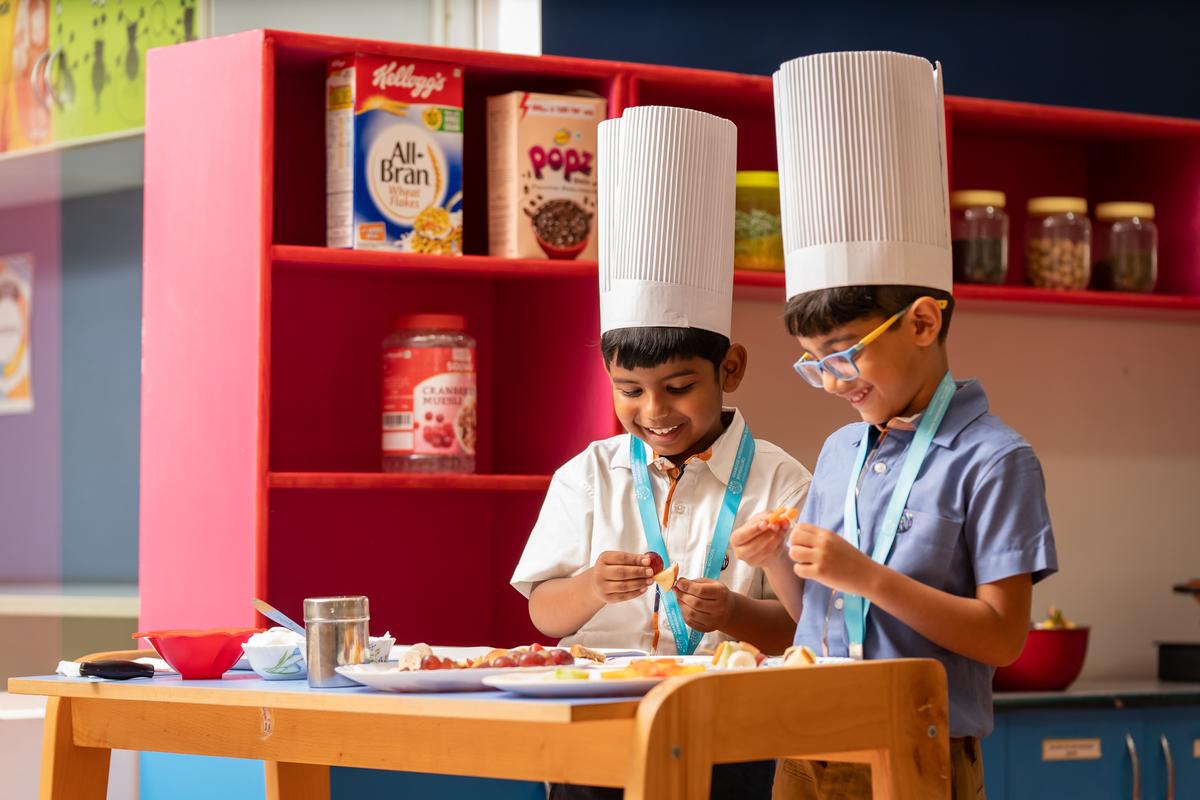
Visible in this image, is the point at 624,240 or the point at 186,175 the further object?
the point at 186,175

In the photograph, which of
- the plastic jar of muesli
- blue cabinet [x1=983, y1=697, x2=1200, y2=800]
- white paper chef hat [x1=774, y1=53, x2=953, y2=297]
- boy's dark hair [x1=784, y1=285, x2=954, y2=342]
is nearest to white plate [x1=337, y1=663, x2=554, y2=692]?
boy's dark hair [x1=784, y1=285, x2=954, y2=342]

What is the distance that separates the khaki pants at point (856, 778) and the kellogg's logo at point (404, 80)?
57.8 inches

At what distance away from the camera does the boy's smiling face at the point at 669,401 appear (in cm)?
221

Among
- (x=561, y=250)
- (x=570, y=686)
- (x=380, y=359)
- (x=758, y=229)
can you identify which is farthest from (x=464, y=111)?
(x=570, y=686)

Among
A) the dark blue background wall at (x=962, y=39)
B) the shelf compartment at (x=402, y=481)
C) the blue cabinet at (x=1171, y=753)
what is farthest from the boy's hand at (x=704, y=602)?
the dark blue background wall at (x=962, y=39)

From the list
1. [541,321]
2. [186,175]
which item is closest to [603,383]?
[541,321]

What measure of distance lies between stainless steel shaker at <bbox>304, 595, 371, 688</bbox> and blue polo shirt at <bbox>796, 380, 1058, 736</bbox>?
2.01 ft

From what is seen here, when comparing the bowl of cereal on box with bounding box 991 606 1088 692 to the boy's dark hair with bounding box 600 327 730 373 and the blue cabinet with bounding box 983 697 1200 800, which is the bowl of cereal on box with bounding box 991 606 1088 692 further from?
the boy's dark hair with bounding box 600 327 730 373

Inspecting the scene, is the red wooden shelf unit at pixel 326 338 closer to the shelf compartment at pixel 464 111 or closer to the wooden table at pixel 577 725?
the shelf compartment at pixel 464 111

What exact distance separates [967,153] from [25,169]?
2.22 metres

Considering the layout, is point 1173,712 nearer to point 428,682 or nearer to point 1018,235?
point 1018,235

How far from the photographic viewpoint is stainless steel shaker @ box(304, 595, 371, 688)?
1.60m

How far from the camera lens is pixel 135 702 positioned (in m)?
1.74

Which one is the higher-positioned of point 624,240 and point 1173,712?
point 624,240
